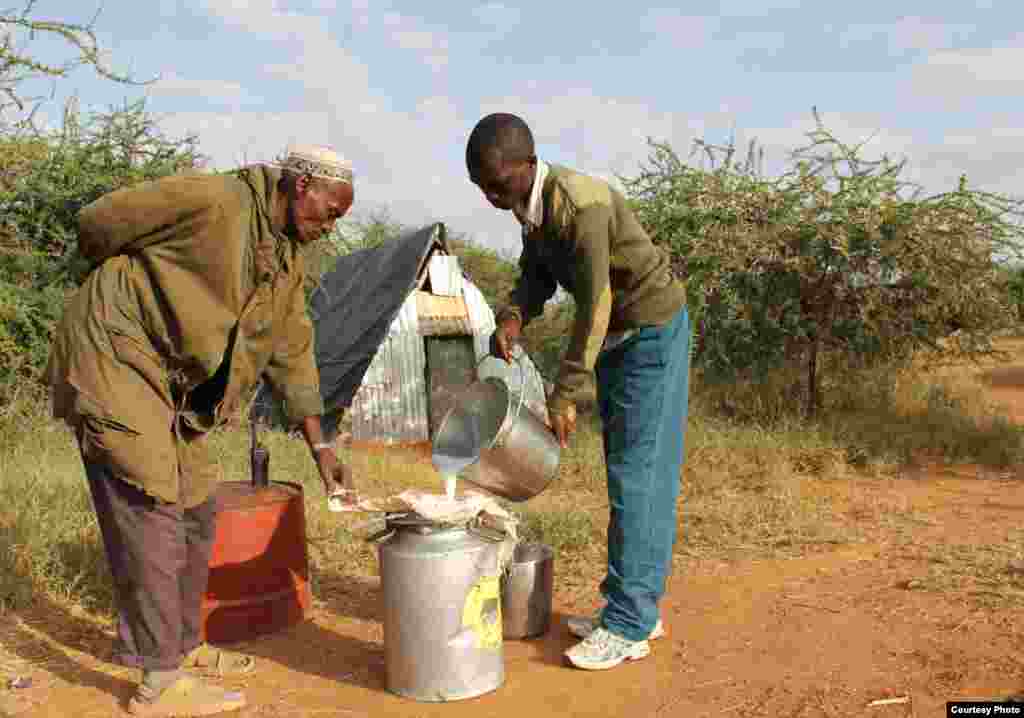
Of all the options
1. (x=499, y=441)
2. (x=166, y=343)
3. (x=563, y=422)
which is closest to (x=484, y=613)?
(x=499, y=441)

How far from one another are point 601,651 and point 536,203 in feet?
5.46

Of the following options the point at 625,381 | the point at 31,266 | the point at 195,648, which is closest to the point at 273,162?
the point at 625,381

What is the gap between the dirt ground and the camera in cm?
314

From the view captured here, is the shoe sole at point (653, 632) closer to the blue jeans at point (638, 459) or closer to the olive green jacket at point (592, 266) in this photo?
the blue jeans at point (638, 459)

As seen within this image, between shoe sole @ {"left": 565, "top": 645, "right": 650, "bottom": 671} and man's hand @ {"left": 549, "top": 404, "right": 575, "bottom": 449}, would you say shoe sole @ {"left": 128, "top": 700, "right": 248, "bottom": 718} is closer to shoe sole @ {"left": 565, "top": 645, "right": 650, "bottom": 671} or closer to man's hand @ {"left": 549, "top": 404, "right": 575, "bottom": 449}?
shoe sole @ {"left": 565, "top": 645, "right": 650, "bottom": 671}

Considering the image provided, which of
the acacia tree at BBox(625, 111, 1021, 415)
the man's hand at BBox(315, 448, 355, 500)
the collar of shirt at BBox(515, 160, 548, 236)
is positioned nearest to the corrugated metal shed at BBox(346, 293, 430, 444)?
the acacia tree at BBox(625, 111, 1021, 415)

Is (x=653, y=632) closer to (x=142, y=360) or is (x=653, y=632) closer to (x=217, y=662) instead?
(x=217, y=662)

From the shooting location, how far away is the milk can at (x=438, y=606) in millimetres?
3131

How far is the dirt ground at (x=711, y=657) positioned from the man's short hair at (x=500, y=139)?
1.88 metres

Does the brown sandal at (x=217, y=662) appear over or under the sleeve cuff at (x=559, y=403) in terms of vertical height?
under

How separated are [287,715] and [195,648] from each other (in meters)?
0.56

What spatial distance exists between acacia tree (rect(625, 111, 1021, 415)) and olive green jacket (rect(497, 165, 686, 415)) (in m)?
5.11

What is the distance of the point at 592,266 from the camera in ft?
10.2

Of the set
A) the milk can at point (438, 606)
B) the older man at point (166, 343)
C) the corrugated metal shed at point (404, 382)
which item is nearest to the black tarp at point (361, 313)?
the corrugated metal shed at point (404, 382)
